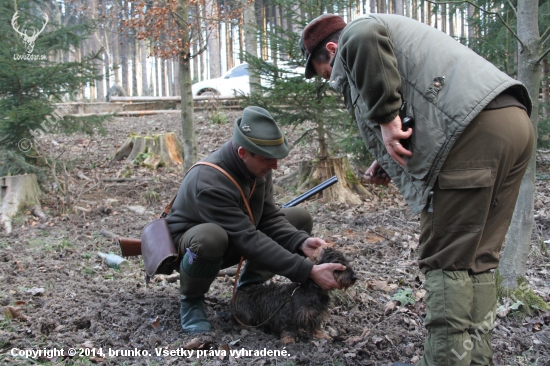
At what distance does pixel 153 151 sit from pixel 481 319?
9.49 metres

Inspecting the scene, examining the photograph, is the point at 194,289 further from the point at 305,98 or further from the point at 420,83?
the point at 305,98

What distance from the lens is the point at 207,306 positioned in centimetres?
410

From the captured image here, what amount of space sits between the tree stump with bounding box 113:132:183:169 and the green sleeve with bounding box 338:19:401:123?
350 inches

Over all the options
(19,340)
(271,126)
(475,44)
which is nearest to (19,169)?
(19,340)

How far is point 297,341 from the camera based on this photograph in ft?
11.4

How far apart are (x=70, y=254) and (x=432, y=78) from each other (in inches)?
190

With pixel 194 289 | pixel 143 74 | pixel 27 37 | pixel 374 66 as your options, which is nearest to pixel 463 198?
pixel 374 66

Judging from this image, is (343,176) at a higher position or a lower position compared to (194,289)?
lower

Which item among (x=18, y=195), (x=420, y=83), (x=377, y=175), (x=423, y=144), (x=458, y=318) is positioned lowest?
(x=18, y=195)

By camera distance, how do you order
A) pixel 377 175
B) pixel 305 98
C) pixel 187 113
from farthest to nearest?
pixel 187 113, pixel 305 98, pixel 377 175

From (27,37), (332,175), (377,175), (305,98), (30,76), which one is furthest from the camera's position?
(27,37)

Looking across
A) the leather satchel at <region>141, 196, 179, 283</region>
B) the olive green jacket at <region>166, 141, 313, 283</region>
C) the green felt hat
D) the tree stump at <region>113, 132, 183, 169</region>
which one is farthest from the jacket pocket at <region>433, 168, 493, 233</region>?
the tree stump at <region>113, 132, 183, 169</region>

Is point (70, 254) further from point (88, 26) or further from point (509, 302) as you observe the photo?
point (88, 26)

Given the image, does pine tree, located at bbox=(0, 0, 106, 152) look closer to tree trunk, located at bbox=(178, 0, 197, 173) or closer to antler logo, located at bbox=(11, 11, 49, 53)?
antler logo, located at bbox=(11, 11, 49, 53)
